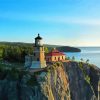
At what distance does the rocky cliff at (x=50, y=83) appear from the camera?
49.4m

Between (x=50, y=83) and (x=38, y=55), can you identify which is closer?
(x=50, y=83)

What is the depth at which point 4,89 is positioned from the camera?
167ft

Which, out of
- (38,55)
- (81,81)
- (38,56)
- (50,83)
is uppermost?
(38,55)

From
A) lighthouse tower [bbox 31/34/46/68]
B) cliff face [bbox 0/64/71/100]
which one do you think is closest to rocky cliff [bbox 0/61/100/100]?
cliff face [bbox 0/64/71/100]

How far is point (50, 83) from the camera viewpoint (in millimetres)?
53031

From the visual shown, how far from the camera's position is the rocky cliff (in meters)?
49.4

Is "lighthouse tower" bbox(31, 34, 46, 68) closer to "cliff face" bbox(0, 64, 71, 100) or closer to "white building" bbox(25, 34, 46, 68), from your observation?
"white building" bbox(25, 34, 46, 68)

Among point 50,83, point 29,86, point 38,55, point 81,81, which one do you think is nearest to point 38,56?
point 38,55

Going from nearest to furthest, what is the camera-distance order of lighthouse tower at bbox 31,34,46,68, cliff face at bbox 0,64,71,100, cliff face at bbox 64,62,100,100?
cliff face at bbox 0,64,71,100 < lighthouse tower at bbox 31,34,46,68 < cliff face at bbox 64,62,100,100

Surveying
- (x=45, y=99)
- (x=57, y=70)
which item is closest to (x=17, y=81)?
(x=45, y=99)

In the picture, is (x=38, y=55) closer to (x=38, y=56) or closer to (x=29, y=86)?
(x=38, y=56)

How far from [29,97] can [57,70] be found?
8.92m

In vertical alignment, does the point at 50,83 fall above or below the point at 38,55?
below

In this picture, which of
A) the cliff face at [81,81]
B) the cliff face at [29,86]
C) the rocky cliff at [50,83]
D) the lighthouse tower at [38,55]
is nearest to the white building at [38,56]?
the lighthouse tower at [38,55]
